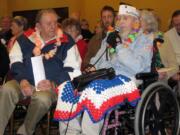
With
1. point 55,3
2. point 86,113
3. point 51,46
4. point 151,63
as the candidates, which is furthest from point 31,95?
point 55,3

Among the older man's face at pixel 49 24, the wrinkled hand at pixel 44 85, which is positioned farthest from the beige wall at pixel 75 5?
the wrinkled hand at pixel 44 85

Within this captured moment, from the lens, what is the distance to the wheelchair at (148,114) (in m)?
2.96

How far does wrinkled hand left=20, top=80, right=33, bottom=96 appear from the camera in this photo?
3.54 metres

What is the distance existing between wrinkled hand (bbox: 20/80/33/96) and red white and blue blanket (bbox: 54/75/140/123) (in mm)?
466

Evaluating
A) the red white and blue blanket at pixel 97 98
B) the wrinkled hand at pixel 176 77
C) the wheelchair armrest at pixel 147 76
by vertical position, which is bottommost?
the wrinkled hand at pixel 176 77

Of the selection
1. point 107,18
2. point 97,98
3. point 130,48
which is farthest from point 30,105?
point 107,18

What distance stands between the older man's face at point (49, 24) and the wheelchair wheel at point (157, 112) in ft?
3.45

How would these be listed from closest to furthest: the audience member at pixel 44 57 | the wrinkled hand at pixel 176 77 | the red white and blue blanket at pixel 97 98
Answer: the red white and blue blanket at pixel 97 98 < the audience member at pixel 44 57 < the wrinkled hand at pixel 176 77

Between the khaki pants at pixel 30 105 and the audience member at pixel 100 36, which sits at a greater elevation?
the audience member at pixel 100 36

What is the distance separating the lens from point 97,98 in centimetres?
285

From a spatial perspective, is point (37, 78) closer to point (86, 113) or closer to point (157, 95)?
point (86, 113)

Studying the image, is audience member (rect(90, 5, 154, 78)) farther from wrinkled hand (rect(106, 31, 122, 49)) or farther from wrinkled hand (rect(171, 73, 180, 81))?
wrinkled hand (rect(171, 73, 180, 81))

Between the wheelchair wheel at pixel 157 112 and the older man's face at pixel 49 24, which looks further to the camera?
the older man's face at pixel 49 24

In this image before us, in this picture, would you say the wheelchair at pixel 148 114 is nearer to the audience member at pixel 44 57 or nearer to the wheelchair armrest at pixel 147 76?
the wheelchair armrest at pixel 147 76
